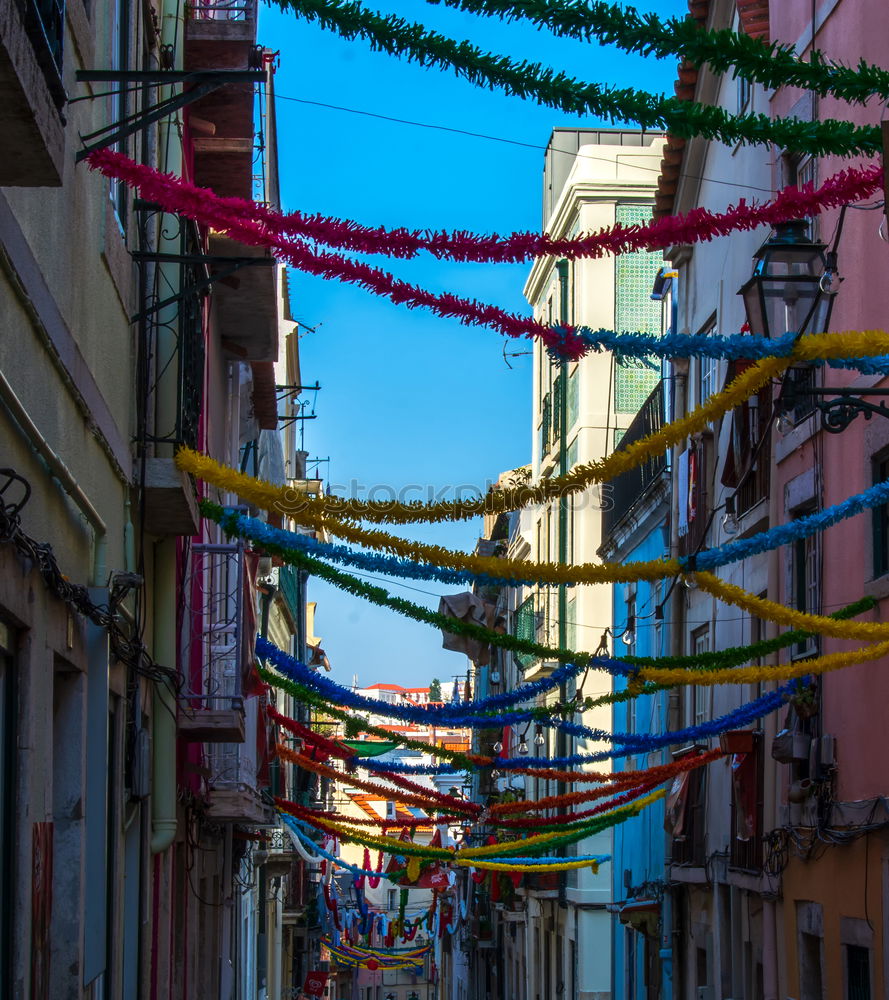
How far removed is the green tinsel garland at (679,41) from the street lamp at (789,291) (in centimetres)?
240

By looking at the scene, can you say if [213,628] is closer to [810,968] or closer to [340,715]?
[340,715]

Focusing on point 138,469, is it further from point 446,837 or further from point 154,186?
point 446,837

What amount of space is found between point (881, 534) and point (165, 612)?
5775mm

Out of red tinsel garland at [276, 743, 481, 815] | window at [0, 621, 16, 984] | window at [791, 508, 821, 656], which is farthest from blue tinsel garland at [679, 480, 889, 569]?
red tinsel garland at [276, 743, 481, 815]

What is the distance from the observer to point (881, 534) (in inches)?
542

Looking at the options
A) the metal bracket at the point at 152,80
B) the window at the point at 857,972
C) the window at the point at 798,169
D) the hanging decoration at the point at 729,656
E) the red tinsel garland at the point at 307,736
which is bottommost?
the window at the point at 857,972

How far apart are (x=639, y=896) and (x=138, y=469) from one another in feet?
55.6

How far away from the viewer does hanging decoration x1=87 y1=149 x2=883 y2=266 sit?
7.37 meters

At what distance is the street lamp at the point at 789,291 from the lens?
9094 mm

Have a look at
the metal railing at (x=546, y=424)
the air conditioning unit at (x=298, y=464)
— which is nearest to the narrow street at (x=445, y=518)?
the metal railing at (x=546, y=424)

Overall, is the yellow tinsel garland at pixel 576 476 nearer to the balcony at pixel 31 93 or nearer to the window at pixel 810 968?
the balcony at pixel 31 93

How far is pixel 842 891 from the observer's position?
47.4ft

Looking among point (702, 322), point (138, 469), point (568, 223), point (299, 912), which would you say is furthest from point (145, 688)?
point (299, 912)

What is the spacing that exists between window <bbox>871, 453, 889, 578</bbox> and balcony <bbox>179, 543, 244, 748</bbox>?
5084 mm
